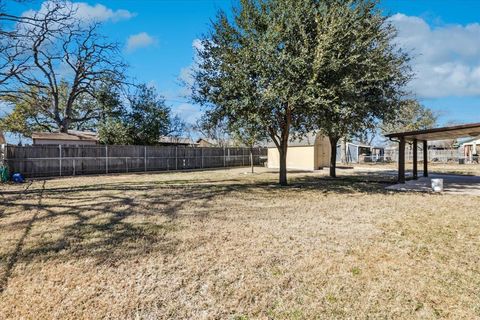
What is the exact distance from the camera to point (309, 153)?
21.4 m

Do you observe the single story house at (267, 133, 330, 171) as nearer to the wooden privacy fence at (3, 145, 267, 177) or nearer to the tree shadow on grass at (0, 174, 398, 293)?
the wooden privacy fence at (3, 145, 267, 177)

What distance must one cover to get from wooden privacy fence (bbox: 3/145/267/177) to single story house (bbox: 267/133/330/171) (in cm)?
492

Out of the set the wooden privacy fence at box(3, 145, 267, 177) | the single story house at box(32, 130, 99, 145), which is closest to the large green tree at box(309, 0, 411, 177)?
the wooden privacy fence at box(3, 145, 267, 177)

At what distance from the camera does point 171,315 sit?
8.38ft

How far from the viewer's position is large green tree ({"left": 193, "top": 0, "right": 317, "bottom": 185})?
8.48 meters

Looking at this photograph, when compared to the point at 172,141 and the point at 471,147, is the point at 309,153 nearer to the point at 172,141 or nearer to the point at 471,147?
the point at 172,141

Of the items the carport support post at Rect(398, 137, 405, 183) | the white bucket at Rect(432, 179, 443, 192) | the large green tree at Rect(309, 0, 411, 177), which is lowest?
the white bucket at Rect(432, 179, 443, 192)

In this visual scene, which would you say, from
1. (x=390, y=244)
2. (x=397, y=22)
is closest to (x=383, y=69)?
(x=397, y=22)

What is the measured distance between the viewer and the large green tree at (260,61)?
8.48m

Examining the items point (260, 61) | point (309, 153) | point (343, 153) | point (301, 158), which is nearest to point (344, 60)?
point (260, 61)

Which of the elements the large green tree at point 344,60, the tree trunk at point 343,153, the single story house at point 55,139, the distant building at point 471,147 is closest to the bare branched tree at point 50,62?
the single story house at point 55,139

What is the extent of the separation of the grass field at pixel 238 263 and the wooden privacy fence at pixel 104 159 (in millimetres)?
8922

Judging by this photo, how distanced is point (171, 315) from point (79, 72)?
22562mm

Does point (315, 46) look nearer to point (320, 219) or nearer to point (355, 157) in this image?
point (320, 219)
